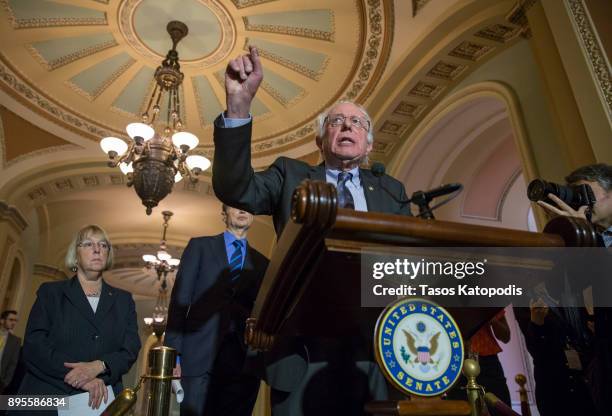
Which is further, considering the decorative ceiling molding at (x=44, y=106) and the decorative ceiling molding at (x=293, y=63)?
the decorative ceiling molding at (x=44, y=106)

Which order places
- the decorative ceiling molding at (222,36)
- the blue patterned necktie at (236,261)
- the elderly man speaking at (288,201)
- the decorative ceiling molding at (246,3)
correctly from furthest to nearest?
1. the decorative ceiling molding at (222,36)
2. the decorative ceiling molding at (246,3)
3. the blue patterned necktie at (236,261)
4. the elderly man speaking at (288,201)

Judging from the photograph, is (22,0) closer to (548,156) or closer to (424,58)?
(424,58)

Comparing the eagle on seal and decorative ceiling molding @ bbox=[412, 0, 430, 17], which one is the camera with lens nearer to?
the eagle on seal

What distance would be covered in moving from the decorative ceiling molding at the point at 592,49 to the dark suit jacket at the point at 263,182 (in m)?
2.25

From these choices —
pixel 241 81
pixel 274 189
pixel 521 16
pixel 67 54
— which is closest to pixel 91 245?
pixel 274 189

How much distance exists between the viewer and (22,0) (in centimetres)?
528

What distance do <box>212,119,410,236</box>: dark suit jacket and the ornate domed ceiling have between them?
14.0 feet

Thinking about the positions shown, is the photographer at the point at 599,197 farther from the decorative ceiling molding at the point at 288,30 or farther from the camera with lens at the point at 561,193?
the decorative ceiling molding at the point at 288,30

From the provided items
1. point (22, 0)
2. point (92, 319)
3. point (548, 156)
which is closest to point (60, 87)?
point (22, 0)

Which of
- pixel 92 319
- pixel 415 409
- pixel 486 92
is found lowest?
pixel 415 409

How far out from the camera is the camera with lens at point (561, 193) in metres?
1.16

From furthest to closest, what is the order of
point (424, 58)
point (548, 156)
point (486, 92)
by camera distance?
point (424, 58)
point (486, 92)
point (548, 156)

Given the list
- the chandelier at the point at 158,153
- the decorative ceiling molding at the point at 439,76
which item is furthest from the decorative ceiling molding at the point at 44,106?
the decorative ceiling molding at the point at 439,76

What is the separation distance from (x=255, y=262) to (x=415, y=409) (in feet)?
5.55
